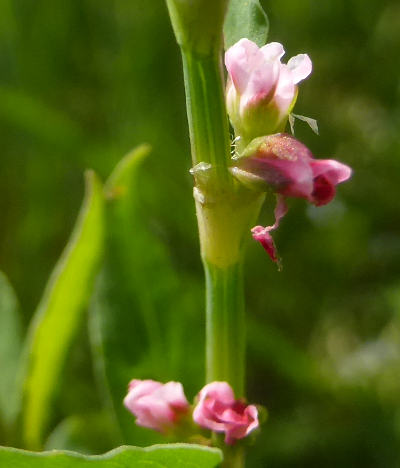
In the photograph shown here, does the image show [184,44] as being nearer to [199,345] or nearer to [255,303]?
[199,345]

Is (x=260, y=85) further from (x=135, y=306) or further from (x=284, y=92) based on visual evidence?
(x=135, y=306)

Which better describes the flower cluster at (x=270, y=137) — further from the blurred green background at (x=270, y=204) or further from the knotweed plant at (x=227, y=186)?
the blurred green background at (x=270, y=204)

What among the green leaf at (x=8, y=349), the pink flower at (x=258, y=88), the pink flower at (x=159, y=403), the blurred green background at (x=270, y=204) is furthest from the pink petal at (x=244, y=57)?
the blurred green background at (x=270, y=204)

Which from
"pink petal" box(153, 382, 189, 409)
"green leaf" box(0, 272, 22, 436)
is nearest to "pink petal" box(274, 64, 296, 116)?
"pink petal" box(153, 382, 189, 409)

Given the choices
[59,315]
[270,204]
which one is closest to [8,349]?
[59,315]

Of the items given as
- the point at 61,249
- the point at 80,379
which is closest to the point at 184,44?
Result: the point at 80,379

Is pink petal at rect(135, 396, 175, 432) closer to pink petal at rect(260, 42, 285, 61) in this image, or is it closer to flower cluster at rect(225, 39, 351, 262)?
flower cluster at rect(225, 39, 351, 262)

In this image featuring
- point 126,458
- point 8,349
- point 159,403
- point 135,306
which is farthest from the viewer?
point 8,349

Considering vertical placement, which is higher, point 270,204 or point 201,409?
point 270,204
